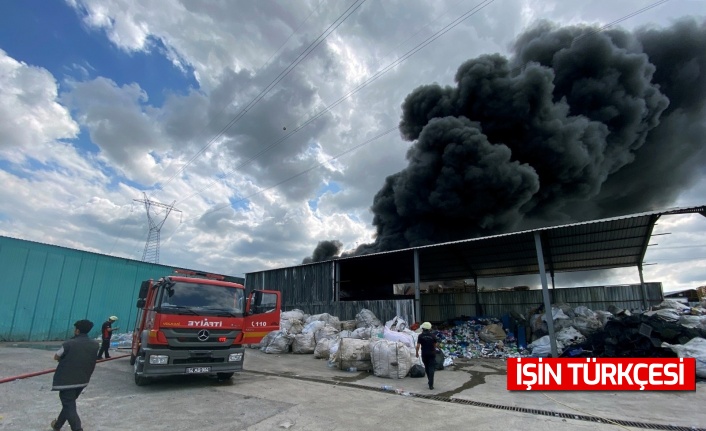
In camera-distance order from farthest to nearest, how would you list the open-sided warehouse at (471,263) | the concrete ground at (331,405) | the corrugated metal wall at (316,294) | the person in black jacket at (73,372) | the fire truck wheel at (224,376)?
1. the corrugated metal wall at (316,294)
2. the open-sided warehouse at (471,263)
3. the fire truck wheel at (224,376)
4. the concrete ground at (331,405)
5. the person in black jacket at (73,372)

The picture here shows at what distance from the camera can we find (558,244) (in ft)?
49.2

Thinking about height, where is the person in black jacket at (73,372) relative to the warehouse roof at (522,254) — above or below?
below

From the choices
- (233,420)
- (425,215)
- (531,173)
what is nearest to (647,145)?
(531,173)

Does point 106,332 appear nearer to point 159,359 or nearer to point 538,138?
point 159,359

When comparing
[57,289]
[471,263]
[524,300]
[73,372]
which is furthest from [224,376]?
[524,300]

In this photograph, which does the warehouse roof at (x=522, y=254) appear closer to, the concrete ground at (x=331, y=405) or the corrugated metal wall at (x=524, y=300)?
the corrugated metal wall at (x=524, y=300)

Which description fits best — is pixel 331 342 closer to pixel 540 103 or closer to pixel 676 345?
pixel 676 345

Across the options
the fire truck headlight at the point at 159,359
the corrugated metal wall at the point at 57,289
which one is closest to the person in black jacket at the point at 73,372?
the fire truck headlight at the point at 159,359

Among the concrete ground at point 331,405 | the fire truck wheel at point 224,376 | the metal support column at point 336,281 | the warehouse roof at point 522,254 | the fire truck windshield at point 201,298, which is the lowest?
the concrete ground at point 331,405

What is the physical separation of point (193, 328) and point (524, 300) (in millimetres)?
15226

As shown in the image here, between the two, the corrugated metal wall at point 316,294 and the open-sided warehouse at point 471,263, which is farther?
the corrugated metal wall at point 316,294

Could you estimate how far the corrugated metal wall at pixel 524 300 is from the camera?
15504mm

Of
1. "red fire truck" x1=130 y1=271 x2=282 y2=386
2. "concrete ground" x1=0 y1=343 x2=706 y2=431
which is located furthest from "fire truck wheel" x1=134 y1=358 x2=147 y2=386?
"concrete ground" x1=0 y1=343 x2=706 y2=431

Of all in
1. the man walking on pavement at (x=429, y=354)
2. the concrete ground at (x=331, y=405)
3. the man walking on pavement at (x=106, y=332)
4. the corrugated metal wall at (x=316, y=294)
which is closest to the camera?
the concrete ground at (x=331, y=405)
